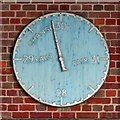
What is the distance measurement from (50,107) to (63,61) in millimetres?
391

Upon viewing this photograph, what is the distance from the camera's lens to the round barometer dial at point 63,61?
278cm

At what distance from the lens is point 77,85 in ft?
9.12

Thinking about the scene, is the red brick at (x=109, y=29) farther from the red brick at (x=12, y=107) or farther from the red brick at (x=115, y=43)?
the red brick at (x=12, y=107)

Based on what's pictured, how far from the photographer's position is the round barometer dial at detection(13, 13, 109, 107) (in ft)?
9.11

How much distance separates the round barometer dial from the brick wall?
0.19 feet

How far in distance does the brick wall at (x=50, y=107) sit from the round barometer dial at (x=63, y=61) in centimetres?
6

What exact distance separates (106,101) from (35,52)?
699 mm

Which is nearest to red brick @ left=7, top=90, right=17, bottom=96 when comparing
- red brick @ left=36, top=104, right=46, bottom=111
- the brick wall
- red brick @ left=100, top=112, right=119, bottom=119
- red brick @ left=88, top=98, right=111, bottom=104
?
the brick wall

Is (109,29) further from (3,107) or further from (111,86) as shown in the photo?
(3,107)

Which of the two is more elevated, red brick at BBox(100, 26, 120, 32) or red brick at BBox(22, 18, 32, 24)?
red brick at BBox(22, 18, 32, 24)

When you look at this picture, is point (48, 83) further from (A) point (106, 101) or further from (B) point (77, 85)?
(A) point (106, 101)

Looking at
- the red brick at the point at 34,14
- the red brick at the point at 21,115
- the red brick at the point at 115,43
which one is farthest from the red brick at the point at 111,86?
the red brick at the point at 34,14

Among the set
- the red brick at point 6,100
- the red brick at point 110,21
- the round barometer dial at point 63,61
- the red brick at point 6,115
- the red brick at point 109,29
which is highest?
the red brick at point 110,21

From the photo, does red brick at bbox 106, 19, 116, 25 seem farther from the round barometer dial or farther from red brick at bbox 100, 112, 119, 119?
red brick at bbox 100, 112, 119, 119
